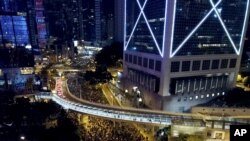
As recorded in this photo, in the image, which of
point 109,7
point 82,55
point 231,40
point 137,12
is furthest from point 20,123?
point 109,7

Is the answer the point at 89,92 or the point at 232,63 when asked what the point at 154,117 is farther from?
the point at 89,92

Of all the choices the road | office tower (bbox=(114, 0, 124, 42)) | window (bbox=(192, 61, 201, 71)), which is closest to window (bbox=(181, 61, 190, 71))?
window (bbox=(192, 61, 201, 71))

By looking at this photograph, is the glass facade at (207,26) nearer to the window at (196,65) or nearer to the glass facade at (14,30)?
the window at (196,65)

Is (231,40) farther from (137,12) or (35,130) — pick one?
(35,130)

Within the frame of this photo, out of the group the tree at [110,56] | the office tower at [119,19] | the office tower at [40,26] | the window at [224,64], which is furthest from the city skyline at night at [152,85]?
the office tower at [40,26]

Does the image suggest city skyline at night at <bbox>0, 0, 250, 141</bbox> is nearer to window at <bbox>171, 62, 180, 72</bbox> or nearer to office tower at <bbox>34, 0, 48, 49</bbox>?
window at <bbox>171, 62, 180, 72</bbox>
